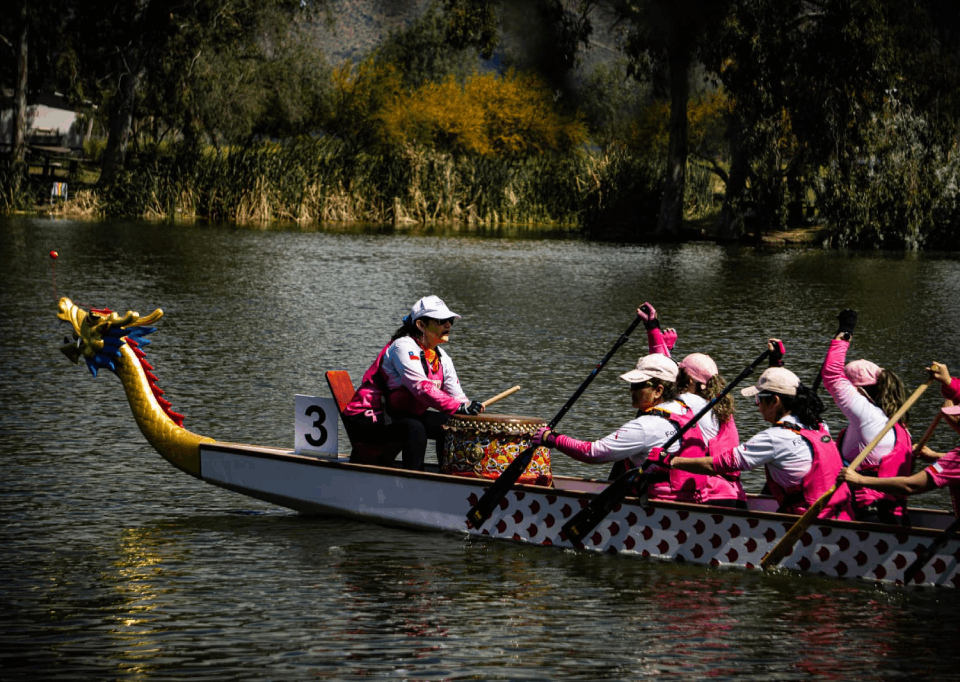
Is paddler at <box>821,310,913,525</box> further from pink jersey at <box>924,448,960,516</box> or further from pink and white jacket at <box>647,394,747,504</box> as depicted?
pink and white jacket at <box>647,394,747,504</box>

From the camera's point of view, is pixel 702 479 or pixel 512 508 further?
pixel 512 508

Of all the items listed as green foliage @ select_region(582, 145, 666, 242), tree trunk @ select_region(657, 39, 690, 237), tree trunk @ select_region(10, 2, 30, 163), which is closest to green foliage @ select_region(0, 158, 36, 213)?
tree trunk @ select_region(10, 2, 30, 163)

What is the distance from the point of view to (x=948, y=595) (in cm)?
910

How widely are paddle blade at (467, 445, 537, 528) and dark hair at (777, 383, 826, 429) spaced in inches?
76.7

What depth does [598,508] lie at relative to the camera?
9.88m

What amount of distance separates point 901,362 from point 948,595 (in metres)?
10.8

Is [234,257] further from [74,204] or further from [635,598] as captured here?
[635,598]

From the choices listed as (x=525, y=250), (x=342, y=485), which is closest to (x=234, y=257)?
(x=525, y=250)

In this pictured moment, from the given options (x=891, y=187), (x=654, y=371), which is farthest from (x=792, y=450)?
(x=891, y=187)

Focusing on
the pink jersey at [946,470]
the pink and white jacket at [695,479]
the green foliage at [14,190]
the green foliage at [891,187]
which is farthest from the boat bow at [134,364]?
the green foliage at [14,190]

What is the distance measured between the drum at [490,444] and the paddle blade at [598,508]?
582mm

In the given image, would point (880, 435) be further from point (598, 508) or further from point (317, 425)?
point (317, 425)

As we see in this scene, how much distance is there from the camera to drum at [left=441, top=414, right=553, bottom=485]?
10.3 metres

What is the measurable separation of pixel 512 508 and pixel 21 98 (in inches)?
2079
